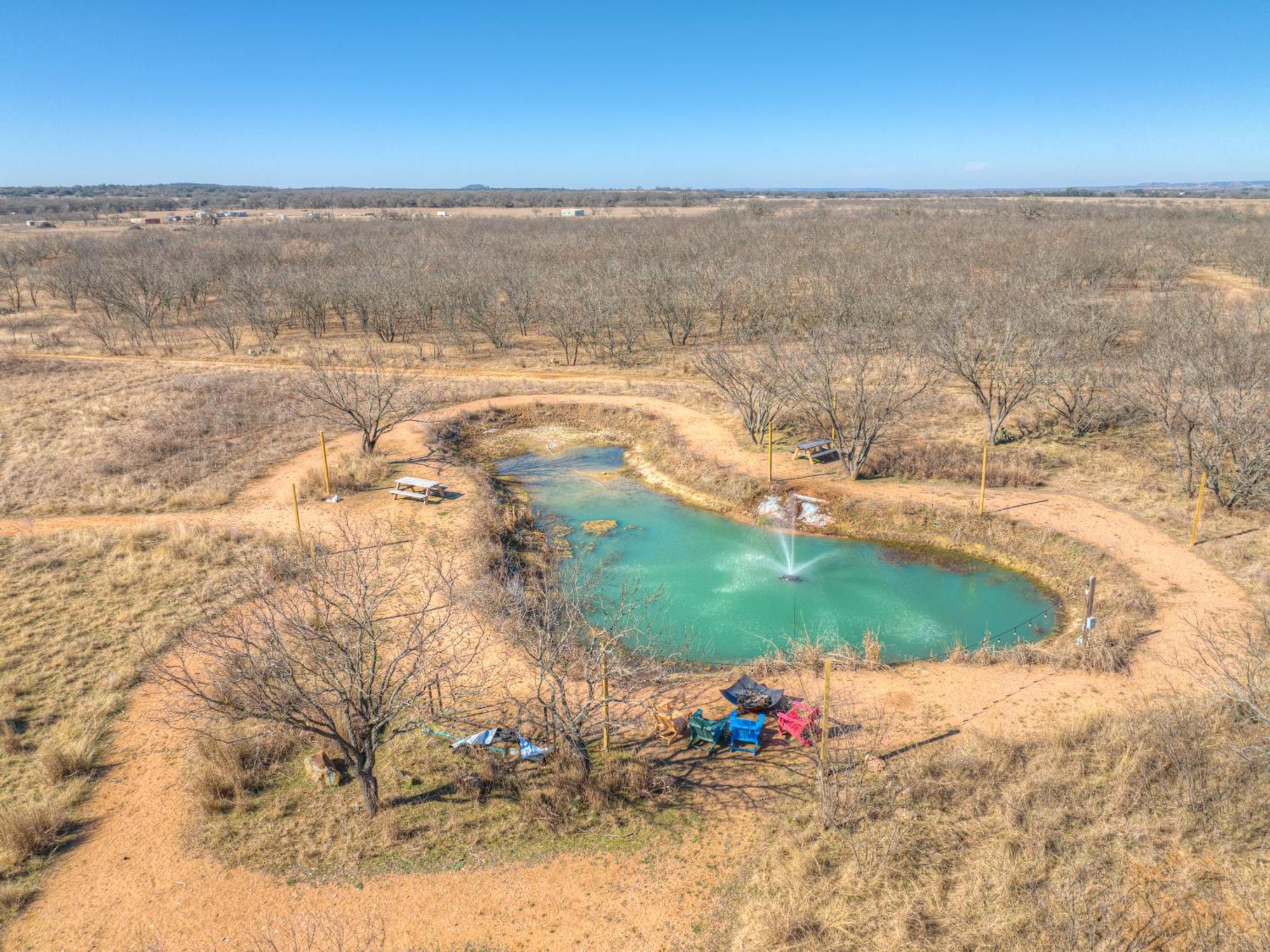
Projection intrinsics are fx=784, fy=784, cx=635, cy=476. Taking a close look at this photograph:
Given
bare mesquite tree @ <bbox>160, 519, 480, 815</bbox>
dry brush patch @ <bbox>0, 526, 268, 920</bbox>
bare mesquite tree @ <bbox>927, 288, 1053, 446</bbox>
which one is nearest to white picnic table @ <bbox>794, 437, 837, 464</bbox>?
bare mesquite tree @ <bbox>927, 288, 1053, 446</bbox>

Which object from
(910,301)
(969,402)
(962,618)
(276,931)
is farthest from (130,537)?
(910,301)

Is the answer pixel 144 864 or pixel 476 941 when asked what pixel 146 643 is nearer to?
pixel 144 864

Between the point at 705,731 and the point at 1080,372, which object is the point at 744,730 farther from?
the point at 1080,372

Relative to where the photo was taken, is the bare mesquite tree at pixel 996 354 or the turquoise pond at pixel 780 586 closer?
the turquoise pond at pixel 780 586

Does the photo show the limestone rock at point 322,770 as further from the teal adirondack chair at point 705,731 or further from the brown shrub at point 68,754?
the teal adirondack chair at point 705,731

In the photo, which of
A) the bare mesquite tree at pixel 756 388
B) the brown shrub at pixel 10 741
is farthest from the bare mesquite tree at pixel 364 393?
the brown shrub at pixel 10 741

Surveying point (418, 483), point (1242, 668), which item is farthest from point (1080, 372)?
point (418, 483)

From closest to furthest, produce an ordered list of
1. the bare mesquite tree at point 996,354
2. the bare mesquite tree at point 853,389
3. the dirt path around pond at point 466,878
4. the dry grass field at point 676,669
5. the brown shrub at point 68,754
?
the dirt path around pond at point 466,878
the dry grass field at point 676,669
the brown shrub at point 68,754
the bare mesquite tree at point 853,389
the bare mesquite tree at point 996,354

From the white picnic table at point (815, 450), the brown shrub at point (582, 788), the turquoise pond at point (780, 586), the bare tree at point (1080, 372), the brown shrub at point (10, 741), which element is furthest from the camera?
the white picnic table at point (815, 450)
